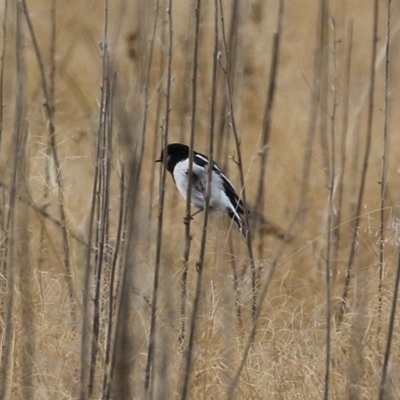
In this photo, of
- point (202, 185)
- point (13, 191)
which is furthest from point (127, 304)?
point (202, 185)

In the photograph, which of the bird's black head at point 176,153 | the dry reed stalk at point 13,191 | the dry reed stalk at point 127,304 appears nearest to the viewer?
the dry reed stalk at point 127,304

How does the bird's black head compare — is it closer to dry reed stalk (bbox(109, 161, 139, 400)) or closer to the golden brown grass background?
the golden brown grass background

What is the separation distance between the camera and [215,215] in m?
3.59

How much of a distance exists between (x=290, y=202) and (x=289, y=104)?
83 cm

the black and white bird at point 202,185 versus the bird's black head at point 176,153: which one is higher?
the bird's black head at point 176,153

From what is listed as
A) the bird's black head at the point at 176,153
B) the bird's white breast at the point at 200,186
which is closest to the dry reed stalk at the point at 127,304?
the bird's white breast at the point at 200,186

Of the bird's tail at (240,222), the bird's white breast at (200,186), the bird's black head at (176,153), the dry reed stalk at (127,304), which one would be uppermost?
the bird's black head at (176,153)

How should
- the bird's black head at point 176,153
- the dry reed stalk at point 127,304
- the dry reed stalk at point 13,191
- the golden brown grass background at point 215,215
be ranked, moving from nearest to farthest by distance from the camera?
the dry reed stalk at point 127,304 → the dry reed stalk at point 13,191 → the golden brown grass background at point 215,215 → the bird's black head at point 176,153

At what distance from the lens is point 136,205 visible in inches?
36.9

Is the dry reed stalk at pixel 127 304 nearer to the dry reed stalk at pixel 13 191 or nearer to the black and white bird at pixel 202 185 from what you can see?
the dry reed stalk at pixel 13 191

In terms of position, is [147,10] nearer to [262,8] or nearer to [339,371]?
[339,371]

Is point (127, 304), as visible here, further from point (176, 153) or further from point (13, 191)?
point (176, 153)

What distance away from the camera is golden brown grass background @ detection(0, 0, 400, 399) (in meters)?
1.96

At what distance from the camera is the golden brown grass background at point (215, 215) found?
1.96 meters
